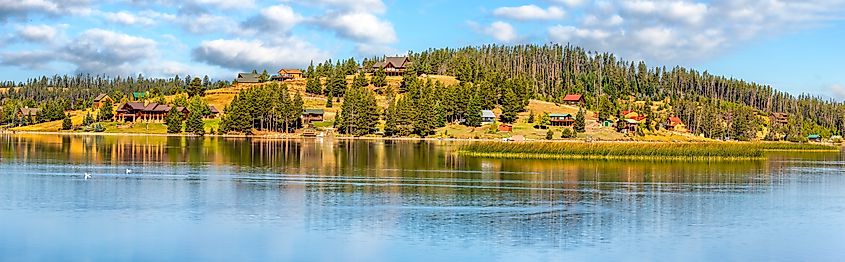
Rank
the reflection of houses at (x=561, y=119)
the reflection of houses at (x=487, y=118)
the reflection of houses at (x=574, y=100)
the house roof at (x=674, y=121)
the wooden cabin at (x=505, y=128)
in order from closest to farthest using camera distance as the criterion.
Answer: the wooden cabin at (x=505, y=128) < the reflection of houses at (x=487, y=118) < the reflection of houses at (x=561, y=119) < the house roof at (x=674, y=121) < the reflection of houses at (x=574, y=100)

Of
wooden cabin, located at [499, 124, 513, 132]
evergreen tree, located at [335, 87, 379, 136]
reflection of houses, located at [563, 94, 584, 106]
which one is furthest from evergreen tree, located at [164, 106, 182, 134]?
reflection of houses, located at [563, 94, 584, 106]

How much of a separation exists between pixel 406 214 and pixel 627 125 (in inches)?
4599

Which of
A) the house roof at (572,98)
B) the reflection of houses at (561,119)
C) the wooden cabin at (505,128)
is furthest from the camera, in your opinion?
the house roof at (572,98)

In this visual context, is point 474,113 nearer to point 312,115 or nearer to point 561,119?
point 561,119

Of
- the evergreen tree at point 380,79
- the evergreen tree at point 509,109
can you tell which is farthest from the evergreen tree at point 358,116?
the evergreen tree at point 380,79

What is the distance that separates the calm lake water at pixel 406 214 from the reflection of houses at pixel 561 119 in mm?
89205

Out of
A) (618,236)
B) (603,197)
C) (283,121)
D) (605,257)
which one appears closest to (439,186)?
(603,197)

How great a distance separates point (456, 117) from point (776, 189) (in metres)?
105

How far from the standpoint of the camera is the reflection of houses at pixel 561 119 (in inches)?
5827

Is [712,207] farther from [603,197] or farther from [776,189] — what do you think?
[776,189]

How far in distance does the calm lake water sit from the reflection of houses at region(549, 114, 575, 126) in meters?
89.2

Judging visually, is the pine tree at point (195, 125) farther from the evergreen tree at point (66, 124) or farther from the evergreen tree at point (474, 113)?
the evergreen tree at point (474, 113)

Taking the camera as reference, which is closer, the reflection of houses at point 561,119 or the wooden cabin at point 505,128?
the wooden cabin at point 505,128

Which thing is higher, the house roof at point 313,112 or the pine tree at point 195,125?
the house roof at point 313,112
